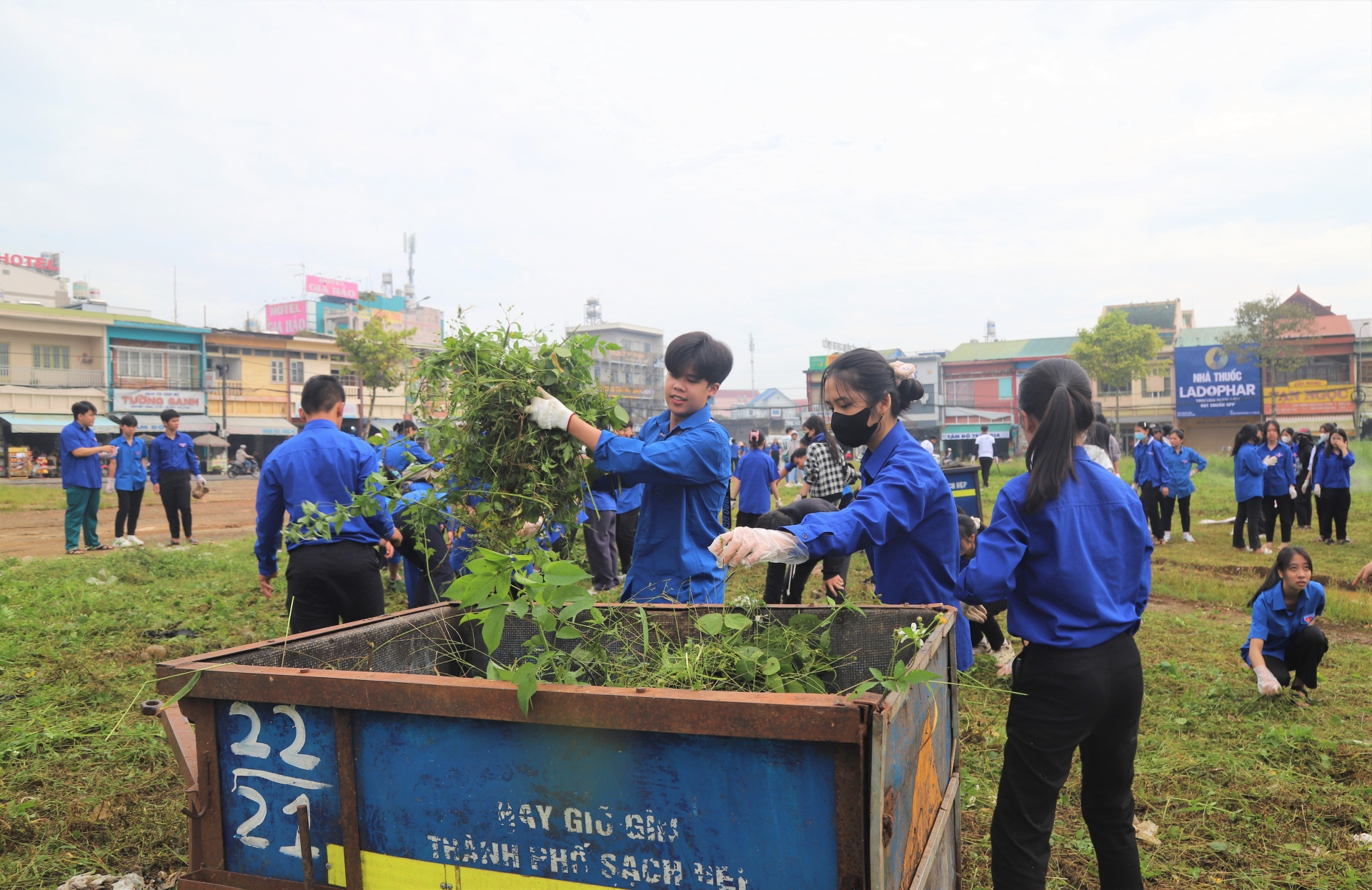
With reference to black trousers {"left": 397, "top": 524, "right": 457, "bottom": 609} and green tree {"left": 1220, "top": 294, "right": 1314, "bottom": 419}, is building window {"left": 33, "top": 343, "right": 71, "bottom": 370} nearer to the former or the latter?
black trousers {"left": 397, "top": 524, "right": 457, "bottom": 609}

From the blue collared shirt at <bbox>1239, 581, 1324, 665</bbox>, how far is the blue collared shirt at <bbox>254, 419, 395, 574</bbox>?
534 cm

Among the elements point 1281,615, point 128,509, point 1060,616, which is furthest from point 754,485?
point 128,509

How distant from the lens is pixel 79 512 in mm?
11289

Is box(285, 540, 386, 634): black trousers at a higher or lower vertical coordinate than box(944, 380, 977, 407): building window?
lower

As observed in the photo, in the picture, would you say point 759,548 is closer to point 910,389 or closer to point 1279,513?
point 910,389

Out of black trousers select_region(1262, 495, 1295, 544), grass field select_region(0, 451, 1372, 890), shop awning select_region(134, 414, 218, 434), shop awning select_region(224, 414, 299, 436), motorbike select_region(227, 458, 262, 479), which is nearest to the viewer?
grass field select_region(0, 451, 1372, 890)

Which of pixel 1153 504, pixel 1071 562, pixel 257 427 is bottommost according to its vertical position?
pixel 1153 504

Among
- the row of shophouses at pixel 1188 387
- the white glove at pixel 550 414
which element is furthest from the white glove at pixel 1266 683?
the row of shophouses at pixel 1188 387

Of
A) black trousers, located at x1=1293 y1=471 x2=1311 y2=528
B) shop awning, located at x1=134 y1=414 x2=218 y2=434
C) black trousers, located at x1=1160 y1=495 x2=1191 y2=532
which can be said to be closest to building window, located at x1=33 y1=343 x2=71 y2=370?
shop awning, located at x1=134 y1=414 x2=218 y2=434

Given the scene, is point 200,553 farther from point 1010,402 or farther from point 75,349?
point 1010,402

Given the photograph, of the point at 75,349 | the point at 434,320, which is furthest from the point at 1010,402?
the point at 75,349

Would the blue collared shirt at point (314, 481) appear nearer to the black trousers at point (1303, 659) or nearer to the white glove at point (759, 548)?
the white glove at point (759, 548)

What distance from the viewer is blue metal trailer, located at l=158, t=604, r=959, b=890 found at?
1.83 meters

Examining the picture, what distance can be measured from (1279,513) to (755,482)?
891 cm
